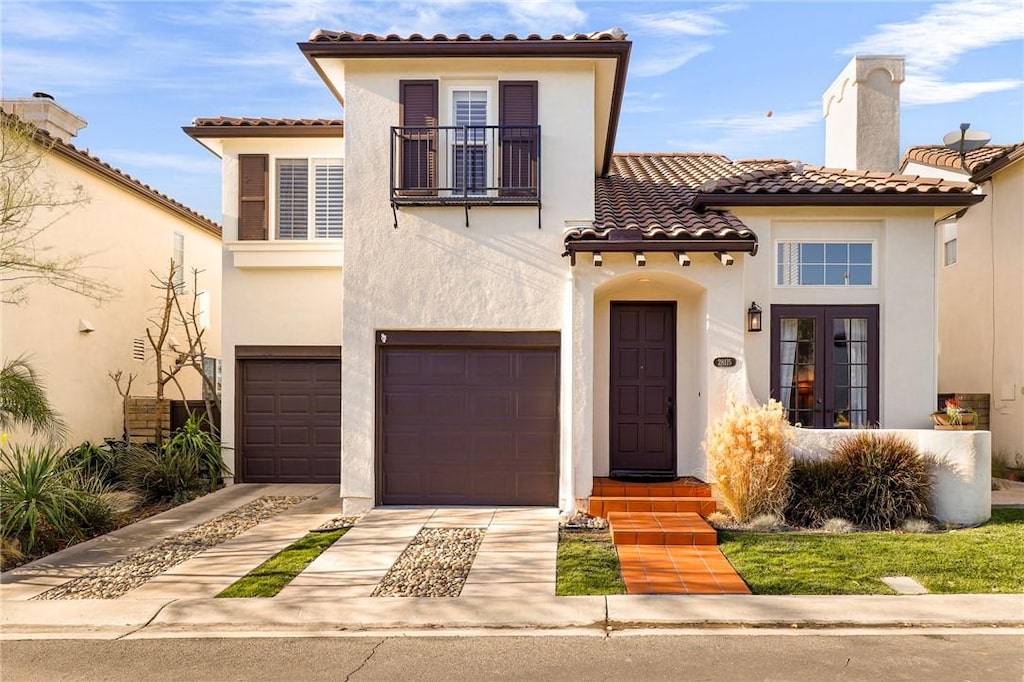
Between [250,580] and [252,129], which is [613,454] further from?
[252,129]

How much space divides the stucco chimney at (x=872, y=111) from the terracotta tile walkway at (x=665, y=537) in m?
7.21

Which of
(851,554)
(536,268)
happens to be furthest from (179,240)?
(851,554)

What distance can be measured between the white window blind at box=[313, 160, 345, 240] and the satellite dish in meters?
11.7

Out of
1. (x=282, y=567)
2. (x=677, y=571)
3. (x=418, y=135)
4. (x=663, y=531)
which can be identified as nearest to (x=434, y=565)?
(x=282, y=567)

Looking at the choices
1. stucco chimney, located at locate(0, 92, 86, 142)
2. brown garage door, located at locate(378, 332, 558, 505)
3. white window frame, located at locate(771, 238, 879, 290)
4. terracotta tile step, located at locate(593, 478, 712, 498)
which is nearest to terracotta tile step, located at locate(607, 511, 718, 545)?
terracotta tile step, located at locate(593, 478, 712, 498)

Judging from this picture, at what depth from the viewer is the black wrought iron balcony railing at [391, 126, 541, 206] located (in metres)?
10.9

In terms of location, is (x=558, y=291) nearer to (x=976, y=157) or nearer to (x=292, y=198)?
(x=292, y=198)

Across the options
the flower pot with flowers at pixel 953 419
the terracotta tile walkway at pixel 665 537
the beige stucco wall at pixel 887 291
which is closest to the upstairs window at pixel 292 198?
the terracotta tile walkway at pixel 665 537

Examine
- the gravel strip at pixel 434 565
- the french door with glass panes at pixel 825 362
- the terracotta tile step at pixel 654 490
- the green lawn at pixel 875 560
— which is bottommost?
the gravel strip at pixel 434 565

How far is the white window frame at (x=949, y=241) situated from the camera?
16011mm

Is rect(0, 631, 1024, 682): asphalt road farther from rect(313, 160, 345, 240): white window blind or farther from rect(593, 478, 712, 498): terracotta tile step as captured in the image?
rect(313, 160, 345, 240): white window blind

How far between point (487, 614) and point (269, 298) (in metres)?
8.50

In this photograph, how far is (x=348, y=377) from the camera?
434 inches

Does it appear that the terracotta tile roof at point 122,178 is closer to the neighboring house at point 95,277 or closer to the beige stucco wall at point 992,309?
the neighboring house at point 95,277
